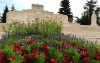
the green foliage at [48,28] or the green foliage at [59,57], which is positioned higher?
the green foliage at [48,28]

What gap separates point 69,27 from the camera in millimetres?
31234

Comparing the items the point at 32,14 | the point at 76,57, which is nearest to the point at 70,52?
the point at 76,57

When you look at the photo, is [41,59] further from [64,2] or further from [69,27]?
[64,2]

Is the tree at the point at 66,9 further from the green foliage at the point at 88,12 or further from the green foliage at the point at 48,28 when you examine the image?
the green foliage at the point at 48,28

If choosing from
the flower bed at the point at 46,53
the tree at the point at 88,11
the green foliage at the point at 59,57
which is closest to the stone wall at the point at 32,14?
the tree at the point at 88,11

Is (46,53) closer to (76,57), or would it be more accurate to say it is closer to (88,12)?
(76,57)

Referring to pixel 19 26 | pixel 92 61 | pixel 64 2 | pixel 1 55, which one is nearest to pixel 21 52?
pixel 1 55

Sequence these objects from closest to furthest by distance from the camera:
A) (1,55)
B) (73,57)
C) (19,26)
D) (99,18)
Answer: (1,55)
(73,57)
(19,26)
(99,18)

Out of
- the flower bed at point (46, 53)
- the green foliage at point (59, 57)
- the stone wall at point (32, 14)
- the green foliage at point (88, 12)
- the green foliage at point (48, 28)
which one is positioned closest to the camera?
the flower bed at point (46, 53)

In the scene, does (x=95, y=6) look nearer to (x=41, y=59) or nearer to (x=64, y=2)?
(x=64, y=2)

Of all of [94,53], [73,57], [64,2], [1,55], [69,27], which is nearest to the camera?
[1,55]

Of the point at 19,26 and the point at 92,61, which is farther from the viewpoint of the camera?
the point at 19,26

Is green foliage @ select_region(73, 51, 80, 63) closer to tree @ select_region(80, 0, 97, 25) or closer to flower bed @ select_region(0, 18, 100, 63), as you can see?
flower bed @ select_region(0, 18, 100, 63)

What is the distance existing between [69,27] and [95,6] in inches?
1017
